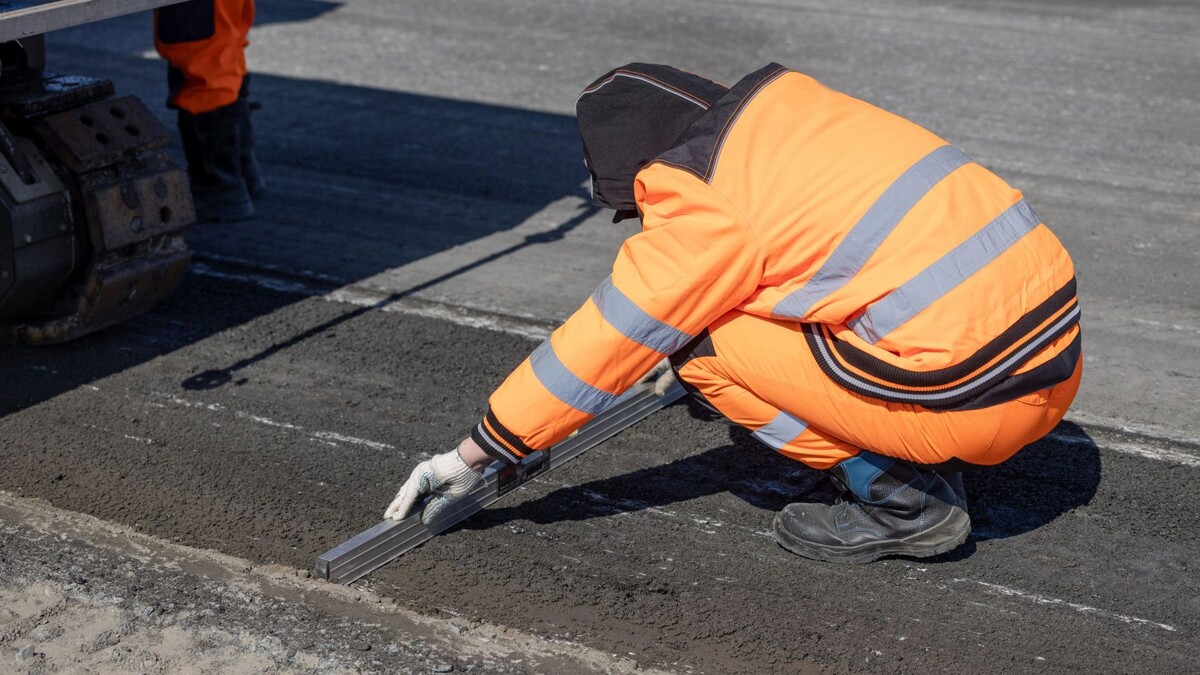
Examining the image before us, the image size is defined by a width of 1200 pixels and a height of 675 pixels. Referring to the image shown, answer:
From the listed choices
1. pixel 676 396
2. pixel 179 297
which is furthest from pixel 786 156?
pixel 179 297

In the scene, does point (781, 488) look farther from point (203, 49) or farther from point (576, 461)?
point (203, 49)

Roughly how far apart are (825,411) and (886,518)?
0.47 meters

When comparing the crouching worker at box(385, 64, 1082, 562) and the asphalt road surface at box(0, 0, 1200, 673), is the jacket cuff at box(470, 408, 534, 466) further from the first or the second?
the asphalt road surface at box(0, 0, 1200, 673)

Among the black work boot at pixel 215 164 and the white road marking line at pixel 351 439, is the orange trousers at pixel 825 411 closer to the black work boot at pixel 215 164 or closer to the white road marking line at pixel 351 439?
the white road marking line at pixel 351 439

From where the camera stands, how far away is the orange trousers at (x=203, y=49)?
6.27 meters

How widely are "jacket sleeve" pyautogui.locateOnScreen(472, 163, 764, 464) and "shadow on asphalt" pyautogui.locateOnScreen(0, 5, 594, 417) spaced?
200 centimetres

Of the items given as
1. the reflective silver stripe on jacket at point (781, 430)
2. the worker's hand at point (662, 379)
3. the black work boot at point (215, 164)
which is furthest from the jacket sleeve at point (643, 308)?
the black work boot at point (215, 164)

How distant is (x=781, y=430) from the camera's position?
146 inches

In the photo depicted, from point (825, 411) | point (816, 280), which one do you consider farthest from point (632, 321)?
point (825, 411)

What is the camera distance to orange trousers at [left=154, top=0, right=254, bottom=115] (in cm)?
627

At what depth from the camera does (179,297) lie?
569cm

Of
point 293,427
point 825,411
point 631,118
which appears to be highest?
point 631,118

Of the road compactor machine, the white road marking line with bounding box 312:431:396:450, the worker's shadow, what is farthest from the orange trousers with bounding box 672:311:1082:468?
the road compactor machine

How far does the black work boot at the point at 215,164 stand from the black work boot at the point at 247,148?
0.07 meters
